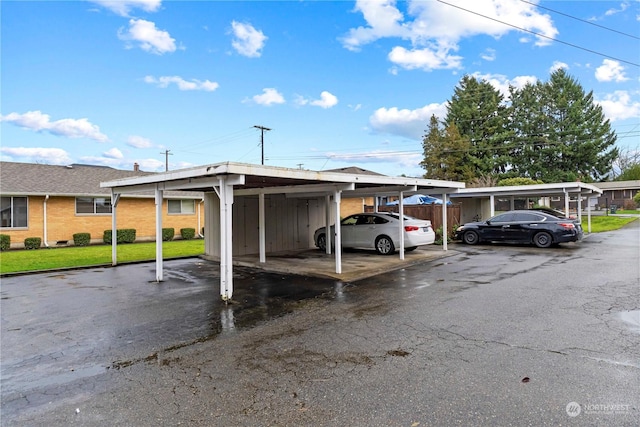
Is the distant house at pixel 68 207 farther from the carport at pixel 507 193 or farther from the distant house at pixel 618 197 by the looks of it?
the distant house at pixel 618 197

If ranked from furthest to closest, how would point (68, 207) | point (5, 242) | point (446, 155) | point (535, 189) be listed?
point (446, 155), point (535, 189), point (68, 207), point (5, 242)

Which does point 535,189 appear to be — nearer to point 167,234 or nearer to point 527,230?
point 527,230

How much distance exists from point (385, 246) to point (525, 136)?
130 feet

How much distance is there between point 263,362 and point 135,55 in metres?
16.3

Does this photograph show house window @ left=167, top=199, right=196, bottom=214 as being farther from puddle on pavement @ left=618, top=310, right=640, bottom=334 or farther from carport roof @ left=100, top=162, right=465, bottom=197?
puddle on pavement @ left=618, top=310, right=640, bottom=334

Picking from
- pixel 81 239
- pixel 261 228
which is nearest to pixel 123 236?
pixel 81 239

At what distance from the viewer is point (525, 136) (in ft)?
145

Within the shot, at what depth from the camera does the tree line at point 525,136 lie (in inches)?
1693

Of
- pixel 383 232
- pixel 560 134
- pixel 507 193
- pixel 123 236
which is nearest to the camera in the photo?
pixel 383 232

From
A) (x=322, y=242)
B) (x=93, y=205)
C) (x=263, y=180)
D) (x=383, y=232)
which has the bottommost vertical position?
(x=322, y=242)

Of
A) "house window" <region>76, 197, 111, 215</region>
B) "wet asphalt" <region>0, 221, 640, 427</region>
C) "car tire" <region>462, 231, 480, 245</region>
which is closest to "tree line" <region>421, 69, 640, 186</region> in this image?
"car tire" <region>462, 231, 480, 245</region>

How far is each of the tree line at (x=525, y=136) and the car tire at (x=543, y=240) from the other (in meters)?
28.7

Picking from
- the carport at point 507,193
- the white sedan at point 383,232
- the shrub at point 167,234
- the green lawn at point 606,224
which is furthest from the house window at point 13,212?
the green lawn at point 606,224

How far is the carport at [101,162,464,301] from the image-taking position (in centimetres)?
711
